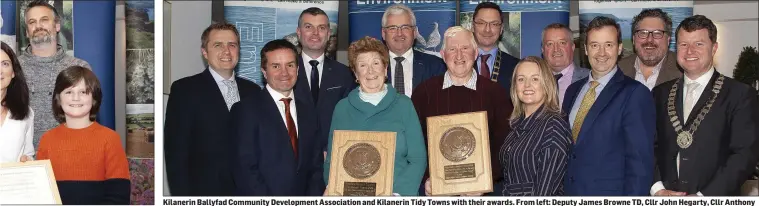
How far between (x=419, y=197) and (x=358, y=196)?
37 centimetres

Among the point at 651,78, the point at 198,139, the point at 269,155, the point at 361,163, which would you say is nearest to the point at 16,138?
the point at 198,139

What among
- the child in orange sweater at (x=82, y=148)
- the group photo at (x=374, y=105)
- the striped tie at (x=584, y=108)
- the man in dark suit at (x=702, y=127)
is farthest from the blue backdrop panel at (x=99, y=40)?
the man in dark suit at (x=702, y=127)

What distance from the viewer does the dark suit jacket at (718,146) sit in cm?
484

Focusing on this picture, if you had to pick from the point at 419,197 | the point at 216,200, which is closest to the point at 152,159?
the point at 216,200

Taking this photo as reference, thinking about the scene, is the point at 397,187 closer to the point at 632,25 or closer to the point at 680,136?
the point at 680,136

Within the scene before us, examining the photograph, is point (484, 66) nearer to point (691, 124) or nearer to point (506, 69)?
point (506, 69)

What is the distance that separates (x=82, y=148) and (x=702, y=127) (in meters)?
3.96

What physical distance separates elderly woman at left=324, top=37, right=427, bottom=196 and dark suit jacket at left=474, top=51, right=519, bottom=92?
33.5 inches

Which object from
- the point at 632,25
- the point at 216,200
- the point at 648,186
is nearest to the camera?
the point at 648,186

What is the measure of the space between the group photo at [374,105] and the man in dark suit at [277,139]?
14 millimetres

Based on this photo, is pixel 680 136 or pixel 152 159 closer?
pixel 680 136

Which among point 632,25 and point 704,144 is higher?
point 632,25

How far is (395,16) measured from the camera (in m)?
5.64

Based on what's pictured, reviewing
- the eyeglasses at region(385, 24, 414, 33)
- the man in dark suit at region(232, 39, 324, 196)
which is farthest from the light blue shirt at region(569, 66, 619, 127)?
the man in dark suit at region(232, 39, 324, 196)
